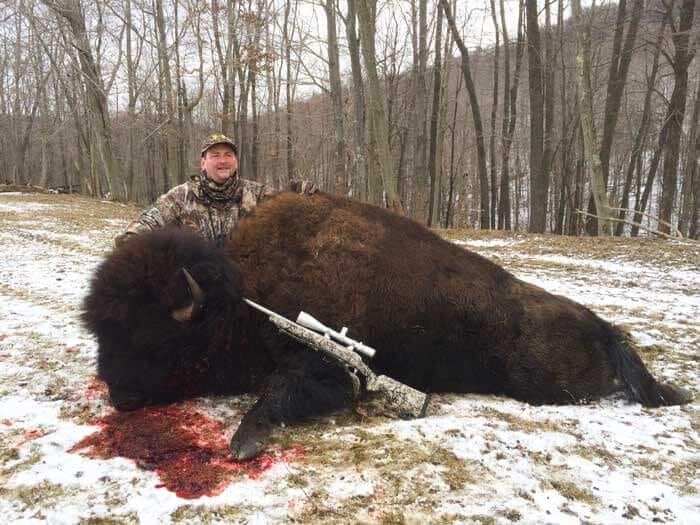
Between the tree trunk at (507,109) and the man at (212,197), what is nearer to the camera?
the man at (212,197)

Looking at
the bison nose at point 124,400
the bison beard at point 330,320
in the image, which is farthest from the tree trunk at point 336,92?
the bison nose at point 124,400

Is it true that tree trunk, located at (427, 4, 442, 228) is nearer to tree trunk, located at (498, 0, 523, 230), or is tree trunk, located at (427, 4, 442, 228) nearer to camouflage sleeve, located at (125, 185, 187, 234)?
tree trunk, located at (498, 0, 523, 230)

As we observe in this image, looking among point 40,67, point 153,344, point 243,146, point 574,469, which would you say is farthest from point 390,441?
point 40,67

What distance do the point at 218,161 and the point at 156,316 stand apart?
5.51 ft

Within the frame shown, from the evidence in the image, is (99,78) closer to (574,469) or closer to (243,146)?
(243,146)

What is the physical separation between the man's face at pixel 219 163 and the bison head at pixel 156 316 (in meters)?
1.21

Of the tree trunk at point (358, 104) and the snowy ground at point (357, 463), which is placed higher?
the tree trunk at point (358, 104)

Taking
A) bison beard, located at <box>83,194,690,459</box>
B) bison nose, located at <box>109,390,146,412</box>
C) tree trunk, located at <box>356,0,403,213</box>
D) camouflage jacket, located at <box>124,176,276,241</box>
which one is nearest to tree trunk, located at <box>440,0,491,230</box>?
tree trunk, located at <box>356,0,403,213</box>

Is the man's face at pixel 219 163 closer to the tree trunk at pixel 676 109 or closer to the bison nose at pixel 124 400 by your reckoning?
the bison nose at pixel 124 400

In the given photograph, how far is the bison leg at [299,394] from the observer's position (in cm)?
246

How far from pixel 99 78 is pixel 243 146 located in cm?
867

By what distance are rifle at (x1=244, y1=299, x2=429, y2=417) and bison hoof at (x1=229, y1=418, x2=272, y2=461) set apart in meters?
0.51

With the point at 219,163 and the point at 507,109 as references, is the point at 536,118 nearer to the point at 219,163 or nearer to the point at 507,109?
the point at 507,109

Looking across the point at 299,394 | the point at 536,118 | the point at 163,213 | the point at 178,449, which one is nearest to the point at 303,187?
the point at 163,213
